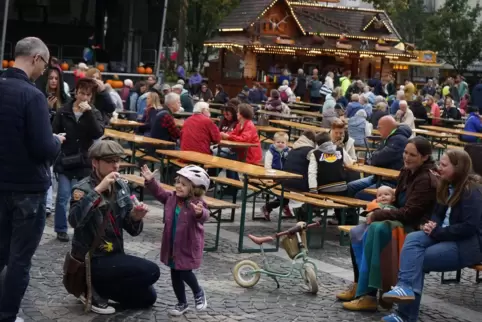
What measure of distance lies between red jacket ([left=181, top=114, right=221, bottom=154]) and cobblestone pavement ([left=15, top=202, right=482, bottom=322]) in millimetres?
3529

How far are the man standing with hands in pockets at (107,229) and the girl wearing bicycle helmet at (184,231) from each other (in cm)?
20

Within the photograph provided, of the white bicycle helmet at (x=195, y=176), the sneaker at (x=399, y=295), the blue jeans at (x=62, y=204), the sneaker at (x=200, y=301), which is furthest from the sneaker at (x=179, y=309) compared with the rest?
the blue jeans at (x=62, y=204)

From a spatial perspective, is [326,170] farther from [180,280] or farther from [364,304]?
[180,280]

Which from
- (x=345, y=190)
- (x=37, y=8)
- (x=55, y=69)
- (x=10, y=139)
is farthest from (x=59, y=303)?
(x=37, y=8)

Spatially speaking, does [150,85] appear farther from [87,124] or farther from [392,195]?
[392,195]

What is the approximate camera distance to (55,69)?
36.6ft

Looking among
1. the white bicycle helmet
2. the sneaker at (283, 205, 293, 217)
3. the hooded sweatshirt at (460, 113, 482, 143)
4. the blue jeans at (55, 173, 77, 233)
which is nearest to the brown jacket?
the white bicycle helmet

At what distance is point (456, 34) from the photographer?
6181 centimetres

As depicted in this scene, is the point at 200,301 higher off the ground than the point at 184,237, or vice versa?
the point at 184,237

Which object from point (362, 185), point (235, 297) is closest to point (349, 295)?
point (235, 297)

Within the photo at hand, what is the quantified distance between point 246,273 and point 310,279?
611mm

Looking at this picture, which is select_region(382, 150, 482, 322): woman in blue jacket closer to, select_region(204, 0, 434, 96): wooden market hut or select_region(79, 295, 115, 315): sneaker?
select_region(79, 295, 115, 315): sneaker

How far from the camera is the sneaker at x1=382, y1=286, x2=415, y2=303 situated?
7.78 metres

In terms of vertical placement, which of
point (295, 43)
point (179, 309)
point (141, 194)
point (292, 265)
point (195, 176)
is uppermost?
point (295, 43)
